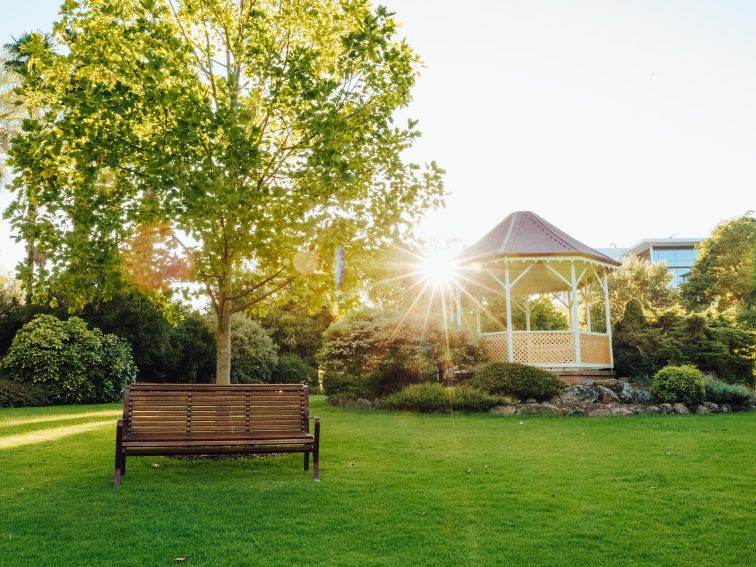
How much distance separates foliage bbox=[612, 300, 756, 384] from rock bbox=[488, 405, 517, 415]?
6.61 m

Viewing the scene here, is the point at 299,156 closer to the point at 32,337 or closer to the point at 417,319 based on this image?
the point at 417,319

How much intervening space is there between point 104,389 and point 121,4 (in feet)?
54.1

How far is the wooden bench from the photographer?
6.39m

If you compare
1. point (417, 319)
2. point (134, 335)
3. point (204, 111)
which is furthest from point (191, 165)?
point (134, 335)

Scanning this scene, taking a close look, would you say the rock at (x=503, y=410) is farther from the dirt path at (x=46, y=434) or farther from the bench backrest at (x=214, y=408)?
the dirt path at (x=46, y=434)

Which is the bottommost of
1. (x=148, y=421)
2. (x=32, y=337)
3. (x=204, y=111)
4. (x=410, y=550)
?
(x=410, y=550)

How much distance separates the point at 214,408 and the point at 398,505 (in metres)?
2.67

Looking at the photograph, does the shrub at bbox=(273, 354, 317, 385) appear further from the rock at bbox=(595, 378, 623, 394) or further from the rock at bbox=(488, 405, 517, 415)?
the rock at bbox=(488, 405, 517, 415)

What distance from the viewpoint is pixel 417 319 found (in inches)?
680

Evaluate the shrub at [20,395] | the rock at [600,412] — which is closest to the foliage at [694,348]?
the rock at [600,412]

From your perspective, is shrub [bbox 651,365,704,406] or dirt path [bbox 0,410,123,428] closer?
dirt path [bbox 0,410,123,428]

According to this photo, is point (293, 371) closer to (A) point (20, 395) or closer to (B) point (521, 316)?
(B) point (521, 316)

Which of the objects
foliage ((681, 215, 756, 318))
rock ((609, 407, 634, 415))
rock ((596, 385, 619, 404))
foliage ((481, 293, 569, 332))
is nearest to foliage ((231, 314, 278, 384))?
foliage ((481, 293, 569, 332))

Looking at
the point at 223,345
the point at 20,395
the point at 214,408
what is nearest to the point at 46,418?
the point at 20,395
